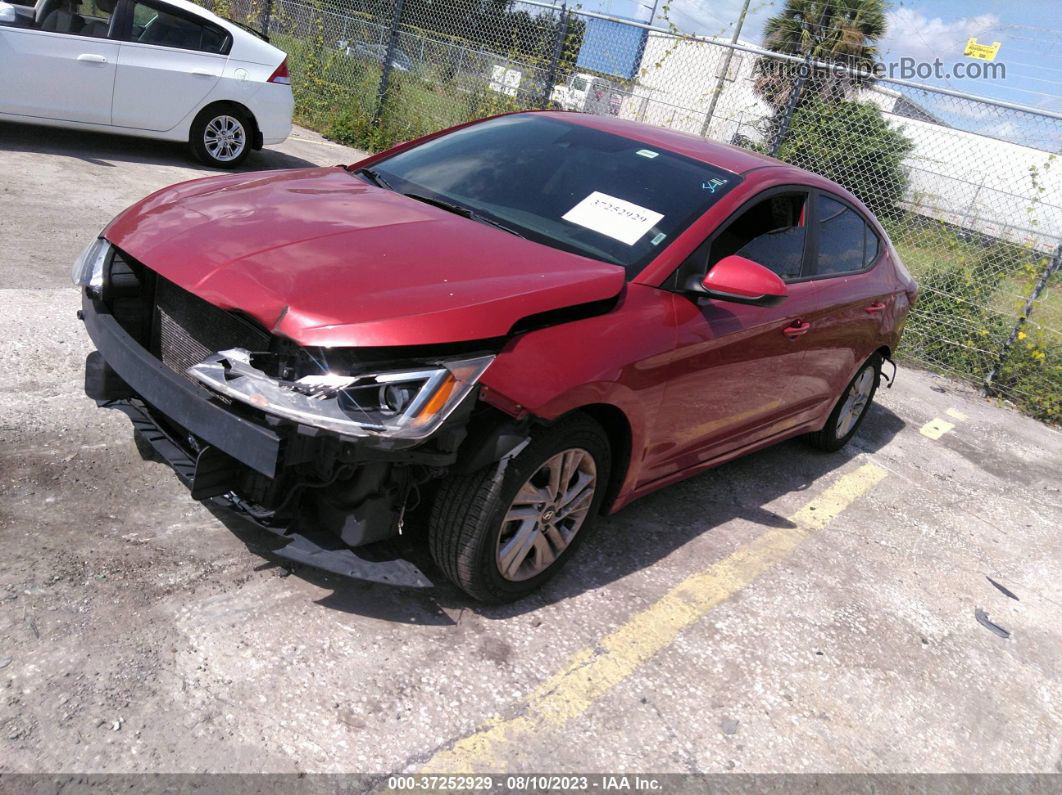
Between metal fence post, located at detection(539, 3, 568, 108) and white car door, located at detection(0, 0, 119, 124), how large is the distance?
508cm

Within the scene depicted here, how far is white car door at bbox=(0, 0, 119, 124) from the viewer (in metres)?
7.34

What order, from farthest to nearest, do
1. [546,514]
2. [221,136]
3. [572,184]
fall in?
[221,136], [572,184], [546,514]

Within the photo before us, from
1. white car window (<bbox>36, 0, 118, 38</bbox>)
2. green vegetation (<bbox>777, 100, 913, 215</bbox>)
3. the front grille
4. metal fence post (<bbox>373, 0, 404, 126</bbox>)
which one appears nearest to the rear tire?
the front grille

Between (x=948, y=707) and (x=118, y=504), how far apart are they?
10.4 feet

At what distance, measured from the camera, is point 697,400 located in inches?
140

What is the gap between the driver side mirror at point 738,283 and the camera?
3.26 metres

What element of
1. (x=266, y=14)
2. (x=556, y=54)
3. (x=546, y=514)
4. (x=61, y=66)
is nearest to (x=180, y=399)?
(x=546, y=514)

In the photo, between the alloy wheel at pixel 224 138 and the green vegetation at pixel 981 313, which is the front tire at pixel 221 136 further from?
the green vegetation at pixel 981 313

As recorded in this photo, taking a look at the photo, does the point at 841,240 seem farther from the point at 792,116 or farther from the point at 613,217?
the point at 792,116

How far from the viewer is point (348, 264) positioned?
2730mm

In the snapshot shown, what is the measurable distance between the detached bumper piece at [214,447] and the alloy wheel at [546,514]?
344 mm

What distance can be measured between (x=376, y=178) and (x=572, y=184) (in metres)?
0.88

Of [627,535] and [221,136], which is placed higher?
[221,136]

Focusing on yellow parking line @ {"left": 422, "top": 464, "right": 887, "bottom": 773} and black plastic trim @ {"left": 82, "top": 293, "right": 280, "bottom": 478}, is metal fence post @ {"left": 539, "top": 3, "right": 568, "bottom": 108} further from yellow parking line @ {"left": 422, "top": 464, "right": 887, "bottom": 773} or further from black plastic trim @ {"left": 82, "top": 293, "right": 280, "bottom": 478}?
black plastic trim @ {"left": 82, "top": 293, "right": 280, "bottom": 478}
